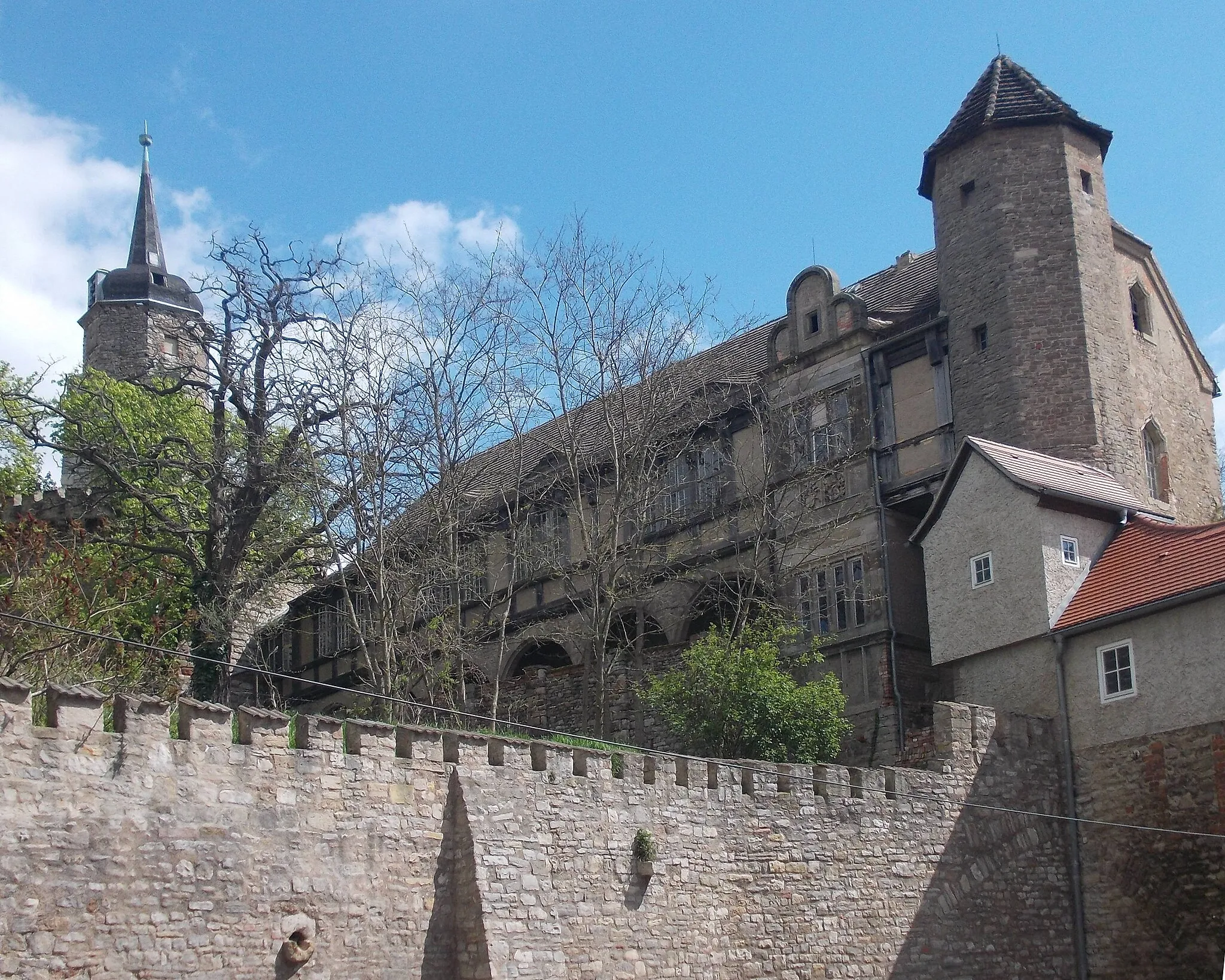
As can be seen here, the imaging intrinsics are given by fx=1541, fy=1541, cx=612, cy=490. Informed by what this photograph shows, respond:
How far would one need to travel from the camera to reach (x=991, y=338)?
25.9 metres

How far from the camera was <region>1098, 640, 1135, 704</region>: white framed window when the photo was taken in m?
21.2

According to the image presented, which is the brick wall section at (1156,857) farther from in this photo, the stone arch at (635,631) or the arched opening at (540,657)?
the arched opening at (540,657)

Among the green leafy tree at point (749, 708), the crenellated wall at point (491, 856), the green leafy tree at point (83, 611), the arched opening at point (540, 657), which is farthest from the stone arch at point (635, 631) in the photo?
the crenellated wall at point (491, 856)

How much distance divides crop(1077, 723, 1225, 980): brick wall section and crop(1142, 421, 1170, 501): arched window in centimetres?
656

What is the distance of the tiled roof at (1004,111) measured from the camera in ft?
88.9

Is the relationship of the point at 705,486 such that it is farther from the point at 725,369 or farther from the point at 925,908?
the point at 925,908

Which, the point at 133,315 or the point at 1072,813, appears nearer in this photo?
the point at 1072,813

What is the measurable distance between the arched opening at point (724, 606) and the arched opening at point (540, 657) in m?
3.78

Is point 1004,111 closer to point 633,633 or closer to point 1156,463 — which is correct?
point 1156,463

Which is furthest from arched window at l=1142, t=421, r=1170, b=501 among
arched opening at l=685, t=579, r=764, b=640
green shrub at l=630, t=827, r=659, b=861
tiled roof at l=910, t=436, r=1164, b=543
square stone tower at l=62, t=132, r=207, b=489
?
square stone tower at l=62, t=132, r=207, b=489

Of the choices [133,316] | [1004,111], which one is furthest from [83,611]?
[133,316]

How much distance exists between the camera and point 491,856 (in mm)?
16969

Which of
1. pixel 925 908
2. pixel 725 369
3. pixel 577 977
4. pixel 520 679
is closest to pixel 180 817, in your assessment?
pixel 577 977

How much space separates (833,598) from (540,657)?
30.3 feet
